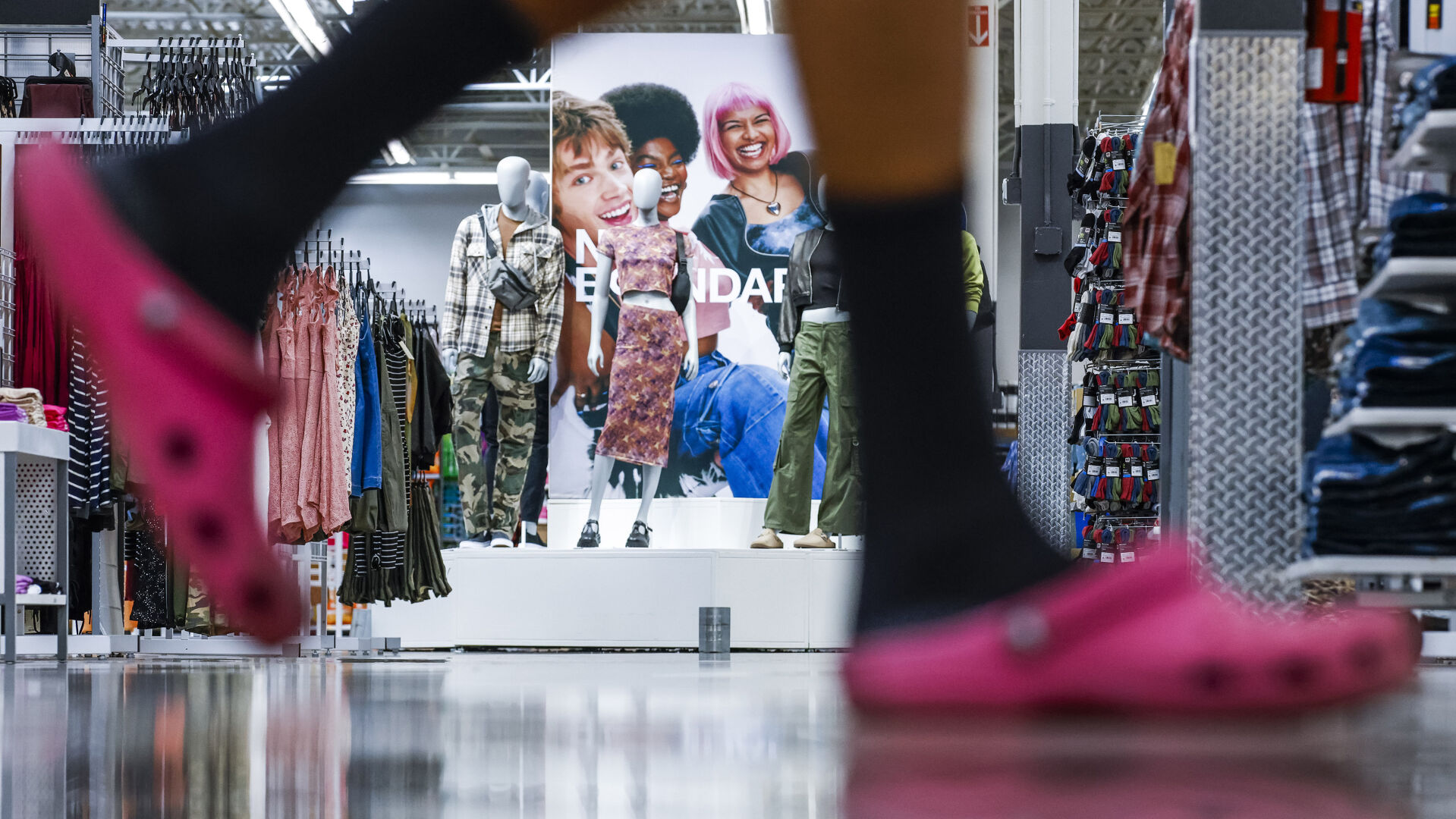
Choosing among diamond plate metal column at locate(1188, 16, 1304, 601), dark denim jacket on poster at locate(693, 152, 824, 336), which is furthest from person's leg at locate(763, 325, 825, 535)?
diamond plate metal column at locate(1188, 16, 1304, 601)

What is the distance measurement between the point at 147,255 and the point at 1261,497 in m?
2.11

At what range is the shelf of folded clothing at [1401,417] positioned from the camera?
10.5ft

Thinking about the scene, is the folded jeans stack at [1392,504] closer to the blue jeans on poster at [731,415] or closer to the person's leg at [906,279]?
the person's leg at [906,279]

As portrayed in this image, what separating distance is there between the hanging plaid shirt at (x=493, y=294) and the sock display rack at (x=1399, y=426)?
499cm

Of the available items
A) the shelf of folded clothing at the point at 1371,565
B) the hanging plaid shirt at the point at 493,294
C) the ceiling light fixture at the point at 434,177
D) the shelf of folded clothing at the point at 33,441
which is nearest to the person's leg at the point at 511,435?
the hanging plaid shirt at the point at 493,294

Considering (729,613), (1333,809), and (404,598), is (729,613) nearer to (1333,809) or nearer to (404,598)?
(404,598)

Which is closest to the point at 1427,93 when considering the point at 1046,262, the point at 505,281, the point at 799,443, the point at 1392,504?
the point at 1392,504

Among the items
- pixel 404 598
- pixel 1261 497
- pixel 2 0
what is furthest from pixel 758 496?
pixel 1261 497

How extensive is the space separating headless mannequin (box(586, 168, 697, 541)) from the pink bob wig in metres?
0.92

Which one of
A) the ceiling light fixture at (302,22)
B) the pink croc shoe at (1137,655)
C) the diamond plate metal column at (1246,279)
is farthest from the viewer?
the ceiling light fixture at (302,22)

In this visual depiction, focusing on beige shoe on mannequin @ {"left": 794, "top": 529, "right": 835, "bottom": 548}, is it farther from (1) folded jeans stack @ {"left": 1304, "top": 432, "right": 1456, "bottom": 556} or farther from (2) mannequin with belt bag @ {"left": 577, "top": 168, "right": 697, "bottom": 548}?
(1) folded jeans stack @ {"left": 1304, "top": 432, "right": 1456, "bottom": 556}

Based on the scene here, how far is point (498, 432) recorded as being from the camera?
26.6 ft

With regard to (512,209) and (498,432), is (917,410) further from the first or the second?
(498,432)

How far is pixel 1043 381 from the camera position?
7320 millimetres
